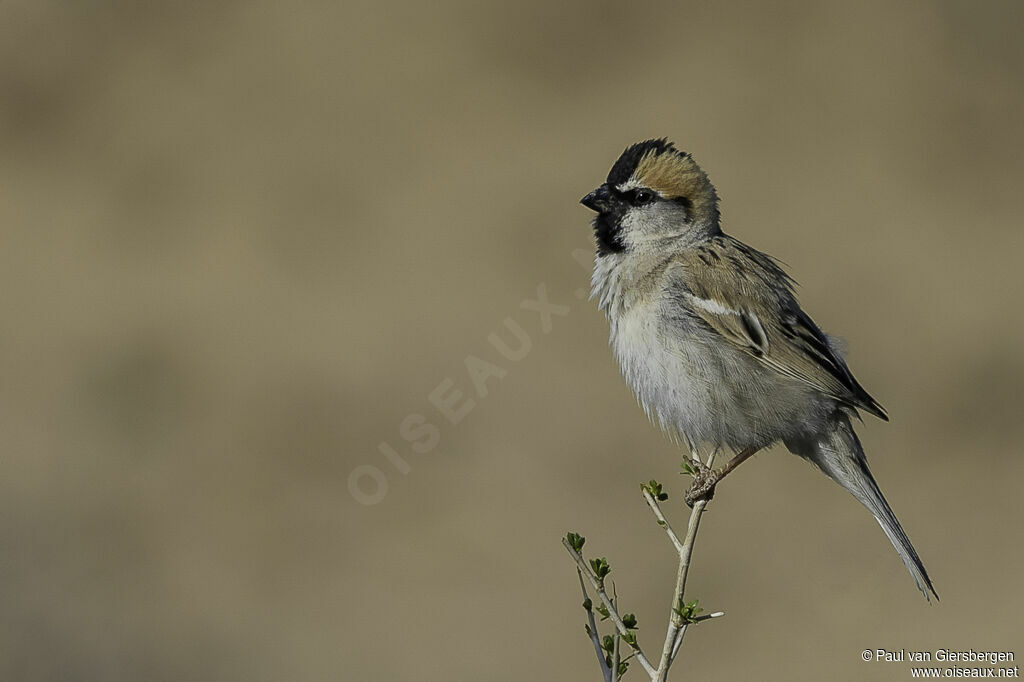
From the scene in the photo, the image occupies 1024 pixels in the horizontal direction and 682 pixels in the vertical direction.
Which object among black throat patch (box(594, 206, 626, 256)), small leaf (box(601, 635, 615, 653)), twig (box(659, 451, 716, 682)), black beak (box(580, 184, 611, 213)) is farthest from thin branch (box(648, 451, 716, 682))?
black beak (box(580, 184, 611, 213))

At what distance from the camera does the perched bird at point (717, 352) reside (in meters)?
5.35

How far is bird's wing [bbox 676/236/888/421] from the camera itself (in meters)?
5.38

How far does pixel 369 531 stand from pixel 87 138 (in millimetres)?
8021

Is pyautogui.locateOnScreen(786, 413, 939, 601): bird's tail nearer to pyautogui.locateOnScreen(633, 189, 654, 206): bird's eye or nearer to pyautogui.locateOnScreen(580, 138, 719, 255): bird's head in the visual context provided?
pyautogui.locateOnScreen(580, 138, 719, 255): bird's head

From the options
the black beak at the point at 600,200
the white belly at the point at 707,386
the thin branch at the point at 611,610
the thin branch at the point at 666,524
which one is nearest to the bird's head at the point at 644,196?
the black beak at the point at 600,200

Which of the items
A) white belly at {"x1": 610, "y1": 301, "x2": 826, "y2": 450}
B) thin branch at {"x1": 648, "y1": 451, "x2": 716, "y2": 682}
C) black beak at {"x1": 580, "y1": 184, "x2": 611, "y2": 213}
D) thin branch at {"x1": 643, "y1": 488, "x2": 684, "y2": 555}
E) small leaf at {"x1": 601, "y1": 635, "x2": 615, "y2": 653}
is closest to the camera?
thin branch at {"x1": 648, "y1": 451, "x2": 716, "y2": 682}

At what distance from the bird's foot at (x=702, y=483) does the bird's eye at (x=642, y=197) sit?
1.27 meters

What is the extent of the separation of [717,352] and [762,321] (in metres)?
0.28

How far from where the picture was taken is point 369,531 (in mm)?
12164

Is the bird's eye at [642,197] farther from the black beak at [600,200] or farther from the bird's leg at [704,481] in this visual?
the bird's leg at [704,481]

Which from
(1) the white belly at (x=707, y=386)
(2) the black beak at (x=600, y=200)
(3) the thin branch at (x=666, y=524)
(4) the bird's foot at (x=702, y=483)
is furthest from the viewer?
(2) the black beak at (x=600, y=200)

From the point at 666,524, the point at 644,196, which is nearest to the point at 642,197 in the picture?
the point at 644,196

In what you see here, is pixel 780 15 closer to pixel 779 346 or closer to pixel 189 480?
pixel 189 480

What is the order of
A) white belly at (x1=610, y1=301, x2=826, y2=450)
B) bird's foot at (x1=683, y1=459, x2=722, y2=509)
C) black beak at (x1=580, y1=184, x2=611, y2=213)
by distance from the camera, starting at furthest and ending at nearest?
1. black beak at (x1=580, y1=184, x2=611, y2=213)
2. white belly at (x1=610, y1=301, x2=826, y2=450)
3. bird's foot at (x1=683, y1=459, x2=722, y2=509)
